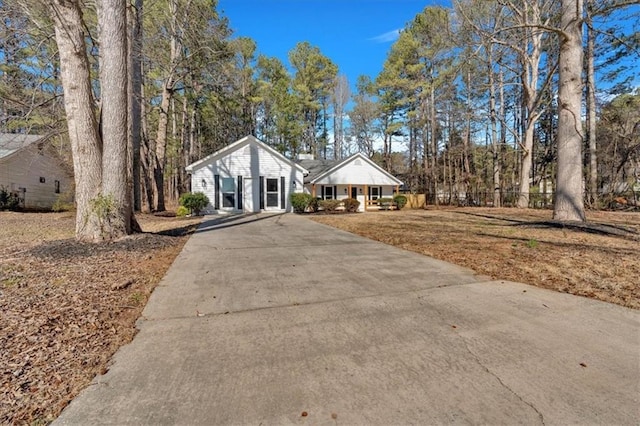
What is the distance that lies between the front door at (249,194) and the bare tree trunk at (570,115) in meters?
14.5

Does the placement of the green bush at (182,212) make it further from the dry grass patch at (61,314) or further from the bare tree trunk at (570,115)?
the bare tree trunk at (570,115)

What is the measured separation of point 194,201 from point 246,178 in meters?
3.52

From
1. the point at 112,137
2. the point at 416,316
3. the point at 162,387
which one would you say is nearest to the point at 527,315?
the point at 416,316

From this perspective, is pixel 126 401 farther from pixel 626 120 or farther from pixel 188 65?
pixel 626 120

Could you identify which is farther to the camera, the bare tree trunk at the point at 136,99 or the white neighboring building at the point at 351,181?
the white neighboring building at the point at 351,181

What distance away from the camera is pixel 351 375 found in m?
2.06

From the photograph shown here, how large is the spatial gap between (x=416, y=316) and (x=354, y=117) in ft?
112

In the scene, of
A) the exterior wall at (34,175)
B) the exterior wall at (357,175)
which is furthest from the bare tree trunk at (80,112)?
the exterior wall at (357,175)

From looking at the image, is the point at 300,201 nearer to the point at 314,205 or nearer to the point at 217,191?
the point at 314,205

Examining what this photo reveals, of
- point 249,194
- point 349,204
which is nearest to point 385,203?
point 349,204

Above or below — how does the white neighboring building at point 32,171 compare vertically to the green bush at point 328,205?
above

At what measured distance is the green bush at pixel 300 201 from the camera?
59.1 ft

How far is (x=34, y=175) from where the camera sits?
782 inches

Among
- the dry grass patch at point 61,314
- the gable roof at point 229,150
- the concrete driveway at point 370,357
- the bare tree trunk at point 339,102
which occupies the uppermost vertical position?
the bare tree trunk at point 339,102
